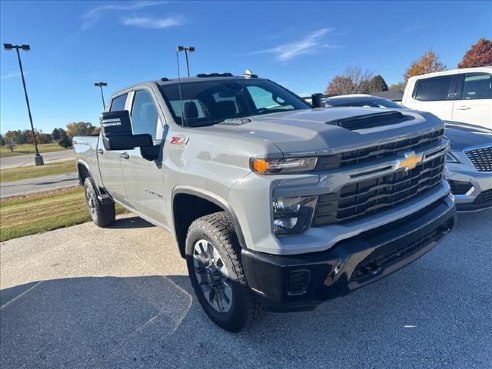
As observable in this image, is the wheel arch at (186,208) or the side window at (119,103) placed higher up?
the side window at (119,103)

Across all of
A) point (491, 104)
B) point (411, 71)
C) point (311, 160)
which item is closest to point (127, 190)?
point (311, 160)

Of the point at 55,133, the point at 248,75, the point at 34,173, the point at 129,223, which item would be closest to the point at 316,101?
the point at 248,75

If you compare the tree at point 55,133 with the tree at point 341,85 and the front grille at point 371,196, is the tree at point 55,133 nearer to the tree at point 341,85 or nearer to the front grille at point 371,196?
the tree at point 341,85

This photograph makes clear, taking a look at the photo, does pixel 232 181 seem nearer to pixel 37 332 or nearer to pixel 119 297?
pixel 119 297

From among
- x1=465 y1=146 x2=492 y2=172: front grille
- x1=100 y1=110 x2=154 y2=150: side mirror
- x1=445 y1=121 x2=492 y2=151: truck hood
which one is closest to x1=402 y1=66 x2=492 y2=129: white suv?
x1=445 y1=121 x2=492 y2=151: truck hood

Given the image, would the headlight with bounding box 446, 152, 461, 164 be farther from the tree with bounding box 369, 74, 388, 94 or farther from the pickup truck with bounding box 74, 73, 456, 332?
the tree with bounding box 369, 74, 388, 94

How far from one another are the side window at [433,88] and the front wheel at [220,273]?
7.42 metres

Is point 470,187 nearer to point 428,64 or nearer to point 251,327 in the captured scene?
Answer: point 251,327

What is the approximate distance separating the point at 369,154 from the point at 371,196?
0.28 meters

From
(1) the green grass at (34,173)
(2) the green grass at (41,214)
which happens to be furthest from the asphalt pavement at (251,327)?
(1) the green grass at (34,173)

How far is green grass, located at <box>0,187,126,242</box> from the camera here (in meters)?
6.68

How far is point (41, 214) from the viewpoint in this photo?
7.94 m

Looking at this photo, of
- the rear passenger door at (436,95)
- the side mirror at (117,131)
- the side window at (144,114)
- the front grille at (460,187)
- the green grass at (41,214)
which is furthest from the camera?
the rear passenger door at (436,95)

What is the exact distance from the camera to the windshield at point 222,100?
349 cm
